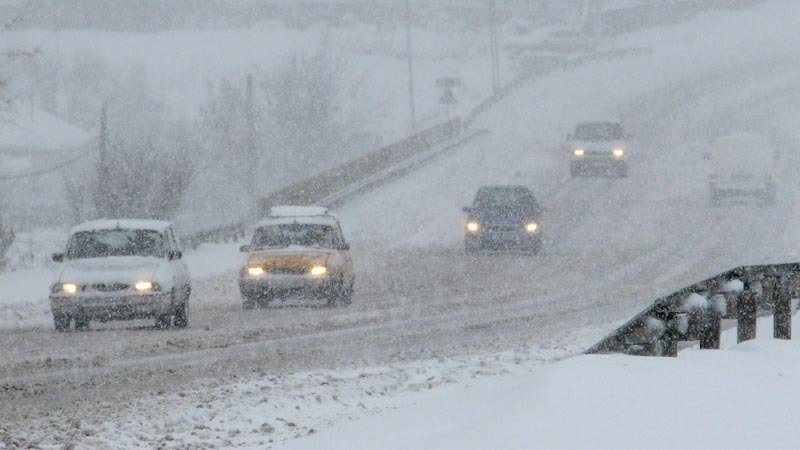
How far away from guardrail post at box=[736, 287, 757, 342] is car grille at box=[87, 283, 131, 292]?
9532 millimetres

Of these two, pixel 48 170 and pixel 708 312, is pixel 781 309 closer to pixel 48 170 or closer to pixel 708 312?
pixel 708 312

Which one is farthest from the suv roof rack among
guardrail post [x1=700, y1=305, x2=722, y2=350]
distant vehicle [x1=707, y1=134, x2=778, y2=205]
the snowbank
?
distant vehicle [x1=707, y1=134, x2=778, y2=205]

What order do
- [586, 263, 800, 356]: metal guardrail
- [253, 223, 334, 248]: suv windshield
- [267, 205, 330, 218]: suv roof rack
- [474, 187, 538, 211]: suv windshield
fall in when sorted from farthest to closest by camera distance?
[474, 187, 538, 211]: suv windshield
[267, 205, 330, 218]: suv roof rack
[253, 223, 334, 248]: suv windshield
[586, 263, 800, 356]: metal guardrail

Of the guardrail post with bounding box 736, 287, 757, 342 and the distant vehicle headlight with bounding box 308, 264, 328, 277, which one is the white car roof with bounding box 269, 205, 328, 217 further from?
the guardrail post with bounding box 736, 287, 757, 342

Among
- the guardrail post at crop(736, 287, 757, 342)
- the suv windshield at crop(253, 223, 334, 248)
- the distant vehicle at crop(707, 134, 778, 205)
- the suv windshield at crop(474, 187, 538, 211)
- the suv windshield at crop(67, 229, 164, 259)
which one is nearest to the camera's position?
the guardrail post at crop(736, 287, 757, 342)

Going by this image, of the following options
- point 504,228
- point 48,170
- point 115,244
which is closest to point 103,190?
point 504,228

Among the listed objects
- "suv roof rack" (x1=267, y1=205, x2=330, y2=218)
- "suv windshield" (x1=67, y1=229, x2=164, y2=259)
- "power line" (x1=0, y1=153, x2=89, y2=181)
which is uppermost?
"power line" (x1=0, y1=153, x2=89, y2=181)

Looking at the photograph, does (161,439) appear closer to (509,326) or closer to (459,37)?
(509,326)

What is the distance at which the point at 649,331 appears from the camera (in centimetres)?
950

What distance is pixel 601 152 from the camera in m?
46.8

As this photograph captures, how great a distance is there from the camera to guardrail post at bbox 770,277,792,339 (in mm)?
11844

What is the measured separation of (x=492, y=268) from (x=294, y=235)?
23.4 feet

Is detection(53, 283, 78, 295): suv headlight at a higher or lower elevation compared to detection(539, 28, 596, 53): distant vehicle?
lower

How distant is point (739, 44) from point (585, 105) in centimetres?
2177
